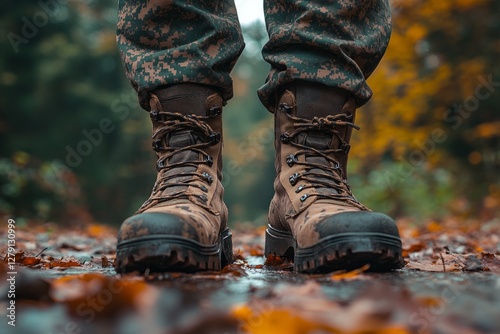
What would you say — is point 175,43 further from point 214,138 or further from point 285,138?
point 285,138

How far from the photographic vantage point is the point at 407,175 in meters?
9.55

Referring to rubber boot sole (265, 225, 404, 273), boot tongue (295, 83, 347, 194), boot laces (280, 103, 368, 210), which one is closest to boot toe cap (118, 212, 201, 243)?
rubber boot sole (265, 225, 404, 273)

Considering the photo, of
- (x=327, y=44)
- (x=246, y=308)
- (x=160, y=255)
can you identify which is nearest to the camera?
(x=246, y=308)

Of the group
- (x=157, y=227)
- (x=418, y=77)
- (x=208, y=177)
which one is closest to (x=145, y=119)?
(x=418, y=77)

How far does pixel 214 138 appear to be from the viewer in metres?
1.73

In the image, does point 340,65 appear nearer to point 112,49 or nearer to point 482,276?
point 482,276

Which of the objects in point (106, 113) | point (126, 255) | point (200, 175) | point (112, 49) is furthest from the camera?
point (112, 49)

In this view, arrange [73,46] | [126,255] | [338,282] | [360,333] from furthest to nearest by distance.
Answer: [73,46], [126,255], [338,282], [360,333]

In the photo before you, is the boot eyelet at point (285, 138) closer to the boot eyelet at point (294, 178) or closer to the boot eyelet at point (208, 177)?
the boot eyelet at point (294, 178)

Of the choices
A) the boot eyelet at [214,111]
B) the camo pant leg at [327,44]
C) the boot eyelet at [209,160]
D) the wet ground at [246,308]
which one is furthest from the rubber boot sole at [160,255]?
the camo pant leg at [327,44]

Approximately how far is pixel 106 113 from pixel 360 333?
1249cm

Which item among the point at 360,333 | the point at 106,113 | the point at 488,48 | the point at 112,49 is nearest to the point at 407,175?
the point at 488,48

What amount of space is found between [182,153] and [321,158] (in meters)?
0.42

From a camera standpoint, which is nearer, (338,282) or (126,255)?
(338,282)
